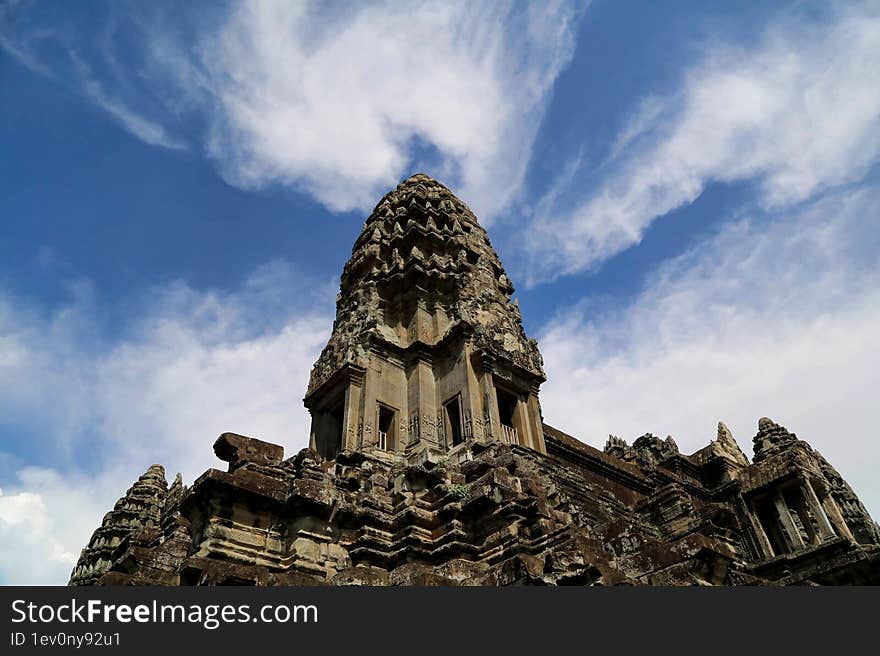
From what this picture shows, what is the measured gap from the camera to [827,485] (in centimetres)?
2106

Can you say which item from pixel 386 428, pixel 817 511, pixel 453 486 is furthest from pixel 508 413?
pixel 817 511

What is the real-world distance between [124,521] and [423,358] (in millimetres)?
19418

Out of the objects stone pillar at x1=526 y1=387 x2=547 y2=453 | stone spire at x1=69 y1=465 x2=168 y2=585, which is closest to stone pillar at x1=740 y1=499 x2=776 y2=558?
stone pillar at x1=526 y1=387 x2=547 y2=453

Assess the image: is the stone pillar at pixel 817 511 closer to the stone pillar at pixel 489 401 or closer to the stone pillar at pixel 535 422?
the stone pillar at pixel 535 422

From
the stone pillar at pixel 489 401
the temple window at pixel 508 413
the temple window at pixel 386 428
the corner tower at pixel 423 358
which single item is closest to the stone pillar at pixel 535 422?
the corner tower at pixel 423 358

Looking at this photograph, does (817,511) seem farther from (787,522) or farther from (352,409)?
(352,409)

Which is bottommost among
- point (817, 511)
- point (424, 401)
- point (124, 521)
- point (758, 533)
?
point (758, 533)

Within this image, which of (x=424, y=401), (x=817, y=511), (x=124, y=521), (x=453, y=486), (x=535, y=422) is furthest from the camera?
(x=124, y=521)

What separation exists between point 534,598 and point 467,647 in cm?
108

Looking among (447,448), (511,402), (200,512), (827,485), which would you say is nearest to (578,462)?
(511,402)

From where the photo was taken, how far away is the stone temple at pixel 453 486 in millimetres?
10633

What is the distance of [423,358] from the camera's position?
1739 cm

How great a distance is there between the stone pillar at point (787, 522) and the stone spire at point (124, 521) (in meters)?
23.7

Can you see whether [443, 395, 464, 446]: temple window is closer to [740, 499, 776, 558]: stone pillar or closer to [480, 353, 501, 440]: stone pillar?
[480, 353, 501, 440]: stone pillar
